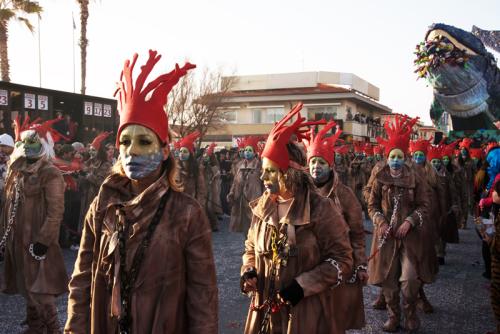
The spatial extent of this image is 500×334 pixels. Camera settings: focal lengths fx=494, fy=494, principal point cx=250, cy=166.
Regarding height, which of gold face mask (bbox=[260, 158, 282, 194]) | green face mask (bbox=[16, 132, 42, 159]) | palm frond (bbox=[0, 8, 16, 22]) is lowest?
gold face mask (bbox=[260, 158, 282, 194])

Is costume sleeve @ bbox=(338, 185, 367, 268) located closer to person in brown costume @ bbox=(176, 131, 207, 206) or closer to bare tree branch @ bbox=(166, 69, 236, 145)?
person in brown costume @ bbox=(176, 131, 207, 206)

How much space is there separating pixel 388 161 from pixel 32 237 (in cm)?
400

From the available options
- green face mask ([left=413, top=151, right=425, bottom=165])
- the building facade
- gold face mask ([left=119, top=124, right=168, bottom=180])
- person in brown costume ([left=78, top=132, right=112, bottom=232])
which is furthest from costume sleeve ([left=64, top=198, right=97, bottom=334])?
the building facade

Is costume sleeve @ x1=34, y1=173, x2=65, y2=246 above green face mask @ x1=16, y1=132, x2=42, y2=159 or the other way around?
the other way around

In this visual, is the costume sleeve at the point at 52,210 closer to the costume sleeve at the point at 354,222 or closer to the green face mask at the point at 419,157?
the costume sleeve at the point at 354,222

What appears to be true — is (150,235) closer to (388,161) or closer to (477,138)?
(388,161)

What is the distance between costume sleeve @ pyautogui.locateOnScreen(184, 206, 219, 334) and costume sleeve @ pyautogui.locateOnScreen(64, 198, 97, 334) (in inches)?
20.5

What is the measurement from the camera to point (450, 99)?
83.3ft

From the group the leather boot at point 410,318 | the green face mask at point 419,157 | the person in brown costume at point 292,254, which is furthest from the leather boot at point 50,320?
the green face mask at point 419,157

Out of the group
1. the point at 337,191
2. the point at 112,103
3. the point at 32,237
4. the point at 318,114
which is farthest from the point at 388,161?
the point at 318,114

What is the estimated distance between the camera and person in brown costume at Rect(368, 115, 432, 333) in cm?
554

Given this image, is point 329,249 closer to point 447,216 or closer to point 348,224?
point 348,224

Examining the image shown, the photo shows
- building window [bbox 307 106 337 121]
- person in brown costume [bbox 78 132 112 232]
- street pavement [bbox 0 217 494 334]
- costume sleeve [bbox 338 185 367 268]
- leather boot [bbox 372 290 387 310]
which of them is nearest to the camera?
costume sleeve [bbox 338 185 367 268]

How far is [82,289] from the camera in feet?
8.38
